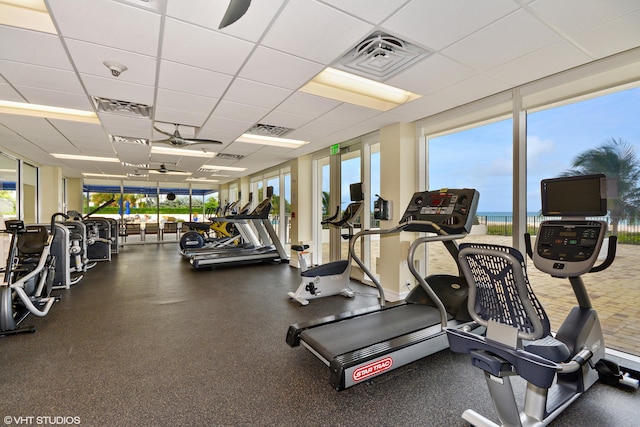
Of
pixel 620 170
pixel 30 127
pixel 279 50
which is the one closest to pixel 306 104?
pixel 279 50

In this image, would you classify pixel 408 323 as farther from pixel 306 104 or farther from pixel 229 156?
pixel 229 156

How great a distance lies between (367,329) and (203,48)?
9.15 feet

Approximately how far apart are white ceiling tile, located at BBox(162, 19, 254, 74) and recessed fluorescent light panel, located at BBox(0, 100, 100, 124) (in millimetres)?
2622

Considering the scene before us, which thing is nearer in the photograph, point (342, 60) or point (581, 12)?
point (581, 12)

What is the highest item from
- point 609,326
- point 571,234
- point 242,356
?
point 571,234

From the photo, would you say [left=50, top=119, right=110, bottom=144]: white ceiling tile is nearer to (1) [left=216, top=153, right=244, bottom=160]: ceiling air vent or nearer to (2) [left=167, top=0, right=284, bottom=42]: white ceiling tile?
(1) [left=216, top=153, right=244, bottom=160]: ceiling air vent

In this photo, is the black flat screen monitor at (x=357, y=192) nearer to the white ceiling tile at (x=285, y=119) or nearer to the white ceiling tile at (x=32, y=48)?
the white ceiling tile at (x=285, y=119)

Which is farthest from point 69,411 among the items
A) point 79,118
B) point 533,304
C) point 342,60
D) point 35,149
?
point 35,149

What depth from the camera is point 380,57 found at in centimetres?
270

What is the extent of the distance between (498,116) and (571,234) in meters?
2.23

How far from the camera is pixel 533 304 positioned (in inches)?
58.7

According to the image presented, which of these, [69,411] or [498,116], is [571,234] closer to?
[498,116]

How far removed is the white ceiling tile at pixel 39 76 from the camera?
2.81 meters

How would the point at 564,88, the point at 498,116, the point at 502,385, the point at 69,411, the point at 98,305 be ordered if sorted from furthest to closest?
the point at 98,305, the point at 498,116, the point at 564,88, the point at 69,411, the point at 502,385
